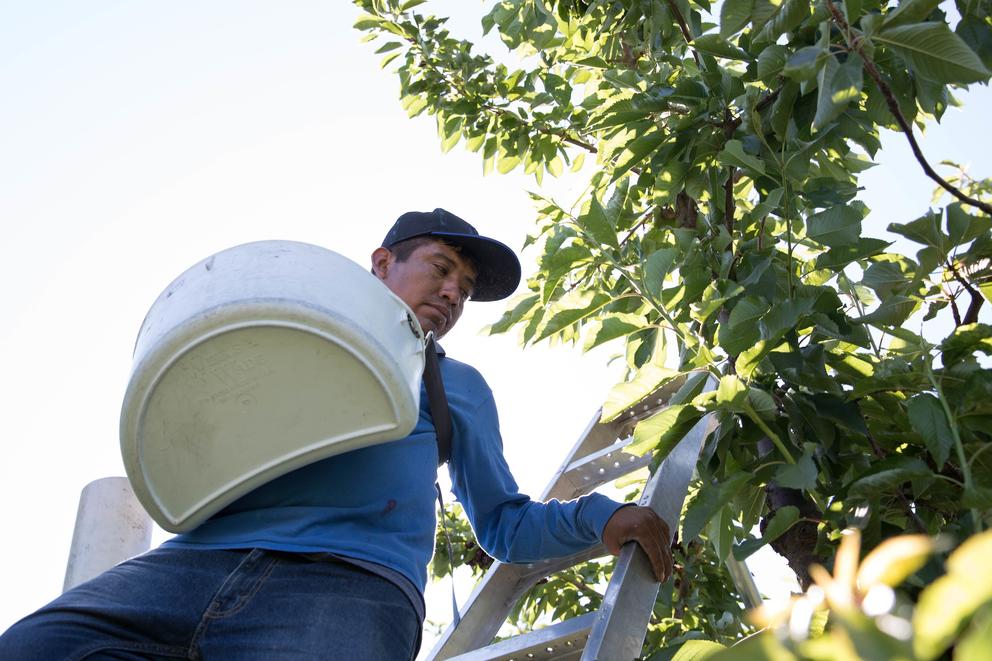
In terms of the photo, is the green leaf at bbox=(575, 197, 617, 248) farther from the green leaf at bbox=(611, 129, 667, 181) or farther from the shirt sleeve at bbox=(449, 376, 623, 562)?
the shirt sleeve at bbox=(449, 376, 623, 562)

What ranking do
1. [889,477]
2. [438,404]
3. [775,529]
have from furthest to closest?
[438,404] < [775,529] < [889,477]

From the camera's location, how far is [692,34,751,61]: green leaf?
2.12 m

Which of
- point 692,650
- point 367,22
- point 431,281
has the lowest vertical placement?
point 692,650

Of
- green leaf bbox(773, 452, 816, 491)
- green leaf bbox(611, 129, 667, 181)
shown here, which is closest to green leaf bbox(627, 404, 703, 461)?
green leaf bbox(773, 452, 816, 491)

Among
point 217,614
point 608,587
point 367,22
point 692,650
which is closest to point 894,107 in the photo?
point 692,650

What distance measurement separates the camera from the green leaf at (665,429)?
5.95 ft

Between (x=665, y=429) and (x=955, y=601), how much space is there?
1445 millimetres

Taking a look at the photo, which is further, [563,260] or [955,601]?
[563,260]

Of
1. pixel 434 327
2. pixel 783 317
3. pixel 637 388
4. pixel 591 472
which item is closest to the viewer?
pixel 783 317

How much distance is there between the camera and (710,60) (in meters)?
2.29

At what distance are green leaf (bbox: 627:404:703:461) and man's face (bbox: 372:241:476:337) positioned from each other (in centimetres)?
84

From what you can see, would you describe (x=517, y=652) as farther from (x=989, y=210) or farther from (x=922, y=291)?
(x=989, y=210)

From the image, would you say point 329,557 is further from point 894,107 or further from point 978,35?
point 978,35

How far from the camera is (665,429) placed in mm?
1882
